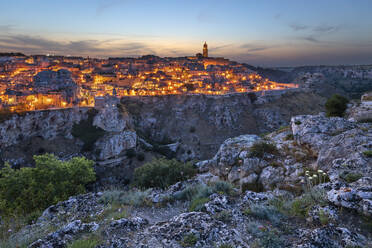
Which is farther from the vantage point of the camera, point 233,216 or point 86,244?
point 233,216

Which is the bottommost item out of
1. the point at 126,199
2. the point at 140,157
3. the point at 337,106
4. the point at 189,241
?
the point at 140,157

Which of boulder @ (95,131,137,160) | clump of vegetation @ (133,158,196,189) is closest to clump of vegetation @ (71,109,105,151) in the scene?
boulder @ (95,131,137,160)

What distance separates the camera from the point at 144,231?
4.96 metres

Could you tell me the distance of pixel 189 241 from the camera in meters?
4.24

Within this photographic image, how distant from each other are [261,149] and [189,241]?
998 cm

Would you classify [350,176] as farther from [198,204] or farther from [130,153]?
[130,153]

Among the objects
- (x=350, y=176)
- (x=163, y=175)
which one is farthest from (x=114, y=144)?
(x=350, y=176)

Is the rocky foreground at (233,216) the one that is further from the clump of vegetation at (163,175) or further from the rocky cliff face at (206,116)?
the rocky cliff face at (206,116)

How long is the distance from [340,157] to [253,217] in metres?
6.68

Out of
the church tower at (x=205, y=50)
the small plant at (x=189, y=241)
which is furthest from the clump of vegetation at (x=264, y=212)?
the church tower at (x=205, y=50)

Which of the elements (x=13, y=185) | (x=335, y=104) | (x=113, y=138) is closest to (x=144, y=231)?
(x=13, y=185)

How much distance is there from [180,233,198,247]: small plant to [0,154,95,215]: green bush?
9.57m

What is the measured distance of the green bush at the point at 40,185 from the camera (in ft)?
37.8

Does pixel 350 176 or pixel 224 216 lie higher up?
pixel 350 176
